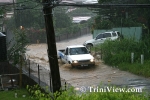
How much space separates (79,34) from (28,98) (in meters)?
36.3

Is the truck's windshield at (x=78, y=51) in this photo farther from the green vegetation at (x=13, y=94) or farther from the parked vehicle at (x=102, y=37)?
the green vegetation at (x=13, y=94)

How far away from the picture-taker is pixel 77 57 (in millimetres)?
22234

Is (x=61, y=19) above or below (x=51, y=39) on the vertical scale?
below

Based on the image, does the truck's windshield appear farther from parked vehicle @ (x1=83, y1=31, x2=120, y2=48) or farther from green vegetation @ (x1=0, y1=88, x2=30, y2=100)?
green vegetation @ (x1=0, y1=88, x2=30, y2=100)

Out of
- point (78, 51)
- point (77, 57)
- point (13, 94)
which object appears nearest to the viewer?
point (13, 94)

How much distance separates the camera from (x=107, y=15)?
3456cm

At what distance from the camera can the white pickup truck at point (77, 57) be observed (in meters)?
21.9

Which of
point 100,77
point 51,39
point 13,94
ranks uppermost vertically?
point 51,39

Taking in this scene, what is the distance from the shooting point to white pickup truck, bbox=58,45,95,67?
21875 mm

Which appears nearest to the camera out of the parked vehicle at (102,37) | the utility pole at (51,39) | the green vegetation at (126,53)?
the utility pole at (51,39)

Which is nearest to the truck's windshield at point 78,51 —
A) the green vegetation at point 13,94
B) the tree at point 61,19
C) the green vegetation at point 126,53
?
the green vegetation at point 126,53

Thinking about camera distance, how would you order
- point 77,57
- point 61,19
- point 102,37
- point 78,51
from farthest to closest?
1. point 61,19
2. point 102,37
3. point 78,51
4. point 77,57

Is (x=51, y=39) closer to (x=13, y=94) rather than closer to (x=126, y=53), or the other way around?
(x=13, y=94)

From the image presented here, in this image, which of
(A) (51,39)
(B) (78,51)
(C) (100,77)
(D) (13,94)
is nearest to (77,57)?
(B) (78,51)
